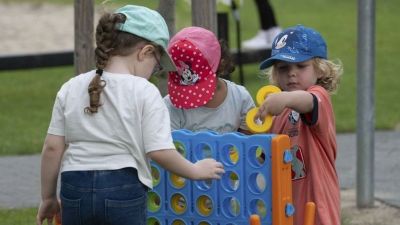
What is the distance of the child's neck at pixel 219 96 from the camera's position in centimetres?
420

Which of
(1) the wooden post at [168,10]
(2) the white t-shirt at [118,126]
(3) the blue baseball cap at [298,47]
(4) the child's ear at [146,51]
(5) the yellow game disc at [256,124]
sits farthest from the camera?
(1) the wooden post at [168,10]

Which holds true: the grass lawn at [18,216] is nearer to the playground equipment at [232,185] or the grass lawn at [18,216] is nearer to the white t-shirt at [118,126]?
the playground equipment at [232,185]

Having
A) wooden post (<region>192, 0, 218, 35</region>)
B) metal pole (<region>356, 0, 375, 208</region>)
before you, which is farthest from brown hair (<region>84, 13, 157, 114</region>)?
metal pole (<region>356, 0, 375, 208</region>)

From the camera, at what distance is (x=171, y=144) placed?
→ 3.59m

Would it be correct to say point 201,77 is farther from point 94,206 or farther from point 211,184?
point 94,206

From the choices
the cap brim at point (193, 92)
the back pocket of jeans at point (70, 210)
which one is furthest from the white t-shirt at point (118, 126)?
the cap brim at point (193, 92)

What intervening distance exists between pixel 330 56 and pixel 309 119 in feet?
33.5

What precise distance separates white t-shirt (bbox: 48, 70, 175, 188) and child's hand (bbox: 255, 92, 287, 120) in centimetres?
39

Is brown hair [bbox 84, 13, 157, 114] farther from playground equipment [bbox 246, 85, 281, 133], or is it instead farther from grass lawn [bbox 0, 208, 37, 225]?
grass lawn [bbox 0, 208, 37, 225]

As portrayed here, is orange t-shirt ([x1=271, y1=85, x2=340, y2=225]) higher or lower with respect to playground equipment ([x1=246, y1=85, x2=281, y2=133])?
lower

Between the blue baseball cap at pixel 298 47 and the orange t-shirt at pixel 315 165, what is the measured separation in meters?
0.15

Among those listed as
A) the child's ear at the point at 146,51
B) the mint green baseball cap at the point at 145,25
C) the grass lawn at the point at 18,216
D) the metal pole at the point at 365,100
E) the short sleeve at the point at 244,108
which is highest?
the mint green baseball cap at the point at 145,25

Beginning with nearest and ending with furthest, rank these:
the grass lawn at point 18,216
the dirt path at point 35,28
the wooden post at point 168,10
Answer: the wooden post at point 168,10
the grass lawn at point 18,216
the dirt path at point 35,28

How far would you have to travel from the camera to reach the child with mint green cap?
3574 millimetres
